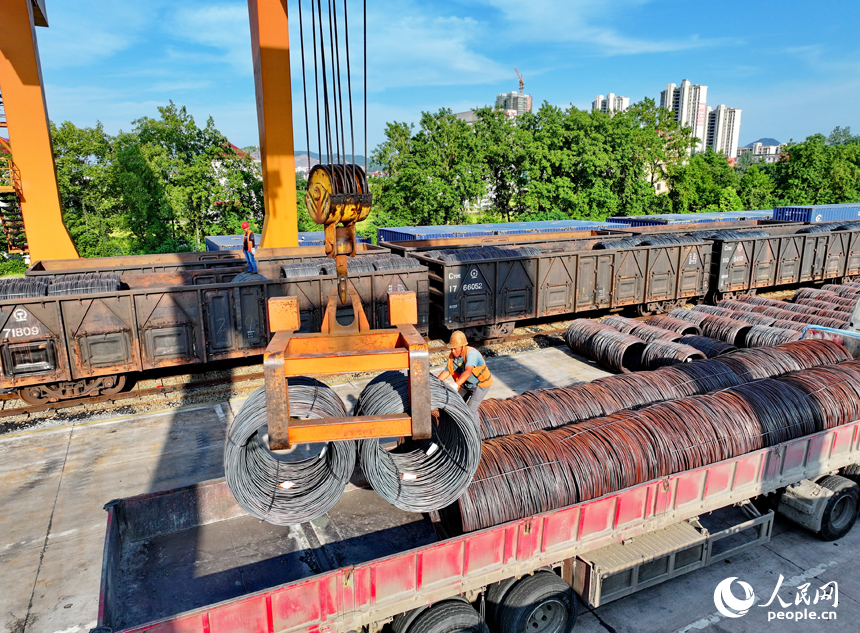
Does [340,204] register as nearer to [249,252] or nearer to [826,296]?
[249,252]

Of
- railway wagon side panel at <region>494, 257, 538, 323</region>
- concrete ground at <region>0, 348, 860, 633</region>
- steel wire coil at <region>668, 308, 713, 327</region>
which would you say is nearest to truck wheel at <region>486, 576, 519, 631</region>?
concrete ground at <region>0, 348, 860, 633</region>

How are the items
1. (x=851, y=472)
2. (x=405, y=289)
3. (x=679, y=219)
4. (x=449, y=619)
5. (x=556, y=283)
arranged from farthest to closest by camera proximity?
(x=679, y=219), (x=556, y=283), (x=405, y=289), (x=851, y=472), (x=449, y=619)

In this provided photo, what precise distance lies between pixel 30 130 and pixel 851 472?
72.3 ft

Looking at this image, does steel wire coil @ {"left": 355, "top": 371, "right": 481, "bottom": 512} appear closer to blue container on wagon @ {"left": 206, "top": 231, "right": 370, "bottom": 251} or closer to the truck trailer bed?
the truck trailer bed

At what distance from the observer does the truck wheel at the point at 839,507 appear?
703 centimetres

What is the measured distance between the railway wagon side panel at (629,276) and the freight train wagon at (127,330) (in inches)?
353

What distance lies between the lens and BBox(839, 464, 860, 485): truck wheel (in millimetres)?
7596

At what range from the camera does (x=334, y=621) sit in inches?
175

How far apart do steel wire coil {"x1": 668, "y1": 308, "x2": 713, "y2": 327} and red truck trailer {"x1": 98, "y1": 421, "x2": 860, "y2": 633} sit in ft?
27.0

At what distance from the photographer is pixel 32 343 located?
1110 cm

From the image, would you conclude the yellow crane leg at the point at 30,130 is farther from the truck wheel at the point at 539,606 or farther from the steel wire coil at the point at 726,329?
the steel wire coil at the point at 726,329

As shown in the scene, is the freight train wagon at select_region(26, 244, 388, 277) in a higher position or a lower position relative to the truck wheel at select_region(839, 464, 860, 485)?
higher

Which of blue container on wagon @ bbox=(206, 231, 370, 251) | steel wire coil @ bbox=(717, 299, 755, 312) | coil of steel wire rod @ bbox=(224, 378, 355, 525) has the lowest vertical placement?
steel wire coil @ bbox=(717, 299, 755, 312)
